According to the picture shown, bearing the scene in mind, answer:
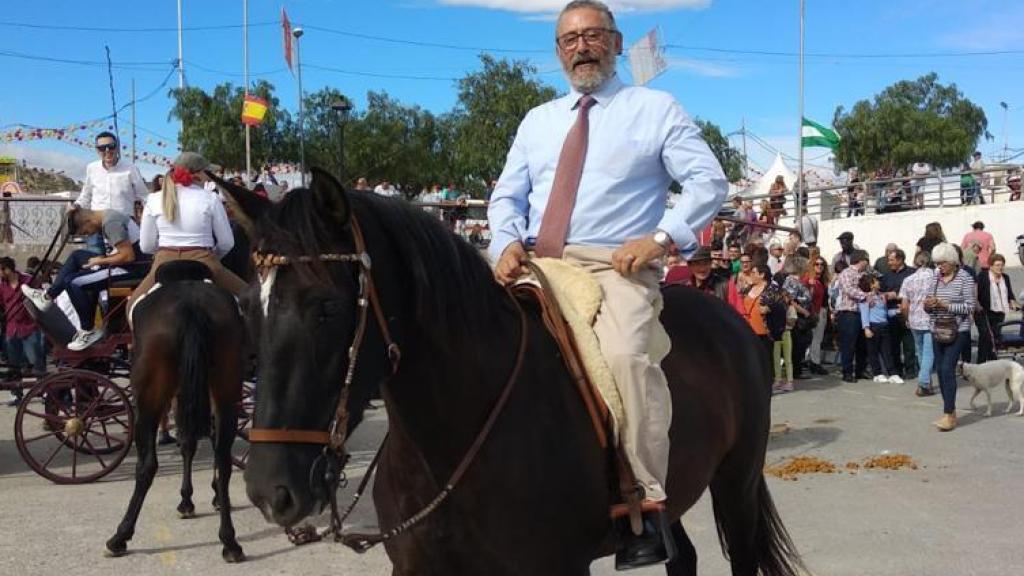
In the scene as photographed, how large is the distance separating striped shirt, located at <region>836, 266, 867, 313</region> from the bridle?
474 inches

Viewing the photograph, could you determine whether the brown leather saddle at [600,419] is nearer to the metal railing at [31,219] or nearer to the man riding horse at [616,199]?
the man riding horse at [616,199]

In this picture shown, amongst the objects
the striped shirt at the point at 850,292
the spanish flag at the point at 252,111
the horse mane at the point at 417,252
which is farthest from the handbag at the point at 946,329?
the spanish flag at the point at 252,111

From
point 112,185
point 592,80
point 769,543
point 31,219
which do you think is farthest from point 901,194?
point 592,80

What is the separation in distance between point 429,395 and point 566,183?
1002 millimetres

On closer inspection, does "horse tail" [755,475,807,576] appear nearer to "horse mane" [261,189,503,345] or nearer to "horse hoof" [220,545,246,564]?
"horse mane" [261,189,503,345]

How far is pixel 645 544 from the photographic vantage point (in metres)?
2.76

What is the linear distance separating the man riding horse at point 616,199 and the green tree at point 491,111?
3557 cm

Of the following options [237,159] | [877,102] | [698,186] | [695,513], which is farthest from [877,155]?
[698,186]

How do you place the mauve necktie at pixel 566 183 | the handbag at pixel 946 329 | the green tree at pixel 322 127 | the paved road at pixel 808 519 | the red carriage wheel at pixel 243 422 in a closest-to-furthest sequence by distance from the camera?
the mauve necktie at pixel 566 183 → the paved road at pixel 808 519 → the red carriage wheel at pixel 243 422 → the handbag at pixel 946 329 → the green tree at pixel 322 127

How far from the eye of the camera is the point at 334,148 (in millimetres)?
40719

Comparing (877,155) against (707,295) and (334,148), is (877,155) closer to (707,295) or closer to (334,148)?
(334,148)

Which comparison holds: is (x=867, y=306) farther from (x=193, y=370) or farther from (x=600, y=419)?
(x=600, y=419)

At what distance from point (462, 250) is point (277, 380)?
30.6 inches

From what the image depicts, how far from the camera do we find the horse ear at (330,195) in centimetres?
207
